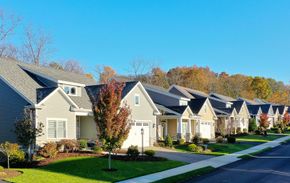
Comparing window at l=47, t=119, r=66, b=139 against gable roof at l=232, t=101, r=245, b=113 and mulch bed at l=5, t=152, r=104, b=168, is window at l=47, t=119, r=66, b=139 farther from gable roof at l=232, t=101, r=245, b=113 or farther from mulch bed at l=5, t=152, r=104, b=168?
gable roof at l=232, t=101, r=245, b=113

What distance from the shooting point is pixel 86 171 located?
57.9ft

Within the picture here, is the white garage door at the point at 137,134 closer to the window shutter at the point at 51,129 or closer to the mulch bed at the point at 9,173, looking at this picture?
the window shutter at the point at 51,129

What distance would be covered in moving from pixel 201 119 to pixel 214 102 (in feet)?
61.4

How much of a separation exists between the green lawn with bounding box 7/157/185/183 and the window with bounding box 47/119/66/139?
4.70m

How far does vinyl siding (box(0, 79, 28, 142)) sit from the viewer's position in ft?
82.8

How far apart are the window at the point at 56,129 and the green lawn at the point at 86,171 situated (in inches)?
185

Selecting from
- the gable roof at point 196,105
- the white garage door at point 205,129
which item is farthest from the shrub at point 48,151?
the white garage door at point 205,129

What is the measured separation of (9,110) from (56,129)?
3667 mm

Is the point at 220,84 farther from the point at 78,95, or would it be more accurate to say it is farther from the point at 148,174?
the point at 148,174

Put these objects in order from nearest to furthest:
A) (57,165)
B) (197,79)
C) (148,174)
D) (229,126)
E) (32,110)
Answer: (148,174) < (57,165) < (32,110) < (229,126) < (197,79)

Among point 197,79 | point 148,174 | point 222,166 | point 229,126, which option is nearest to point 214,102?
point 229,126

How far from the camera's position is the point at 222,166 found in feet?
73.3

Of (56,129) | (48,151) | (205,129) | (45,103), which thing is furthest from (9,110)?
(205,129)

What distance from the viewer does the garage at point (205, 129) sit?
47031 millimetres
